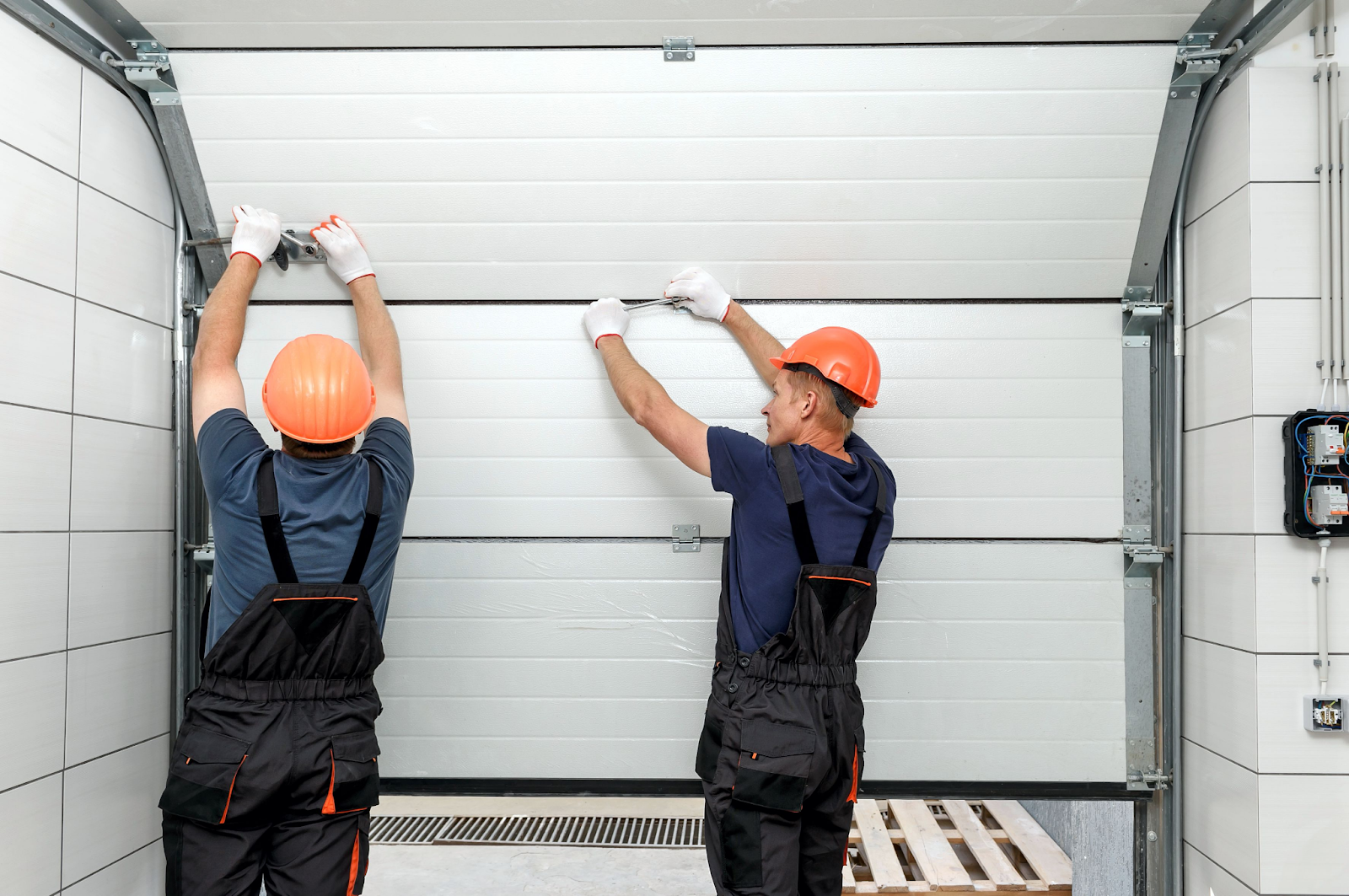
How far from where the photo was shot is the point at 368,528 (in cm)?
183

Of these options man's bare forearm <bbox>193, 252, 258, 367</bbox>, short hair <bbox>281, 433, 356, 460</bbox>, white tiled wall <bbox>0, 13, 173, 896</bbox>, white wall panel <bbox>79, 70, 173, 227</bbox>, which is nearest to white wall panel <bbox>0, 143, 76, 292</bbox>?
white tiled wall <bbox>0, 13, 173, 896</bbox>

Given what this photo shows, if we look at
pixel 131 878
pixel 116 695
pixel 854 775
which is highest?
pixel 116 695

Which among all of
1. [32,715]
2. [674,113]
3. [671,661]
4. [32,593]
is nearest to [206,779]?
[32,715]

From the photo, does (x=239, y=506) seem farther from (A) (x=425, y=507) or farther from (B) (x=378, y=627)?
(A) (x=425, y=507)

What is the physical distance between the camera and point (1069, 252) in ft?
7.80

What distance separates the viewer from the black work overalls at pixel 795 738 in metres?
1.91

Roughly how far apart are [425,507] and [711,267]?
1.12 meters

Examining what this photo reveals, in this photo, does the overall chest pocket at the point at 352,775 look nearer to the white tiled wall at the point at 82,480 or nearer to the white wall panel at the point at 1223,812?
the white tiled wall at the point at 82,480

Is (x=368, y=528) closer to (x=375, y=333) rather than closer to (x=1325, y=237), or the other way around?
(x=375, y=333)

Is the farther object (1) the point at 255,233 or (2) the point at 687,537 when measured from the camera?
(2) the point at 687,537

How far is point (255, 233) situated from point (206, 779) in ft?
4.64

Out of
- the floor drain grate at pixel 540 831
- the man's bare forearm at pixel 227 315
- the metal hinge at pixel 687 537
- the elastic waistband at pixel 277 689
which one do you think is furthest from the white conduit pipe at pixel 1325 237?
the floor drain grate at pixel 540 831

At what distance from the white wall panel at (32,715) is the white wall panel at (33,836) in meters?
0.04

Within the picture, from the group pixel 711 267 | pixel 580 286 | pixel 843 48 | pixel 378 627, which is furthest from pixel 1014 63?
pixel 378 627
